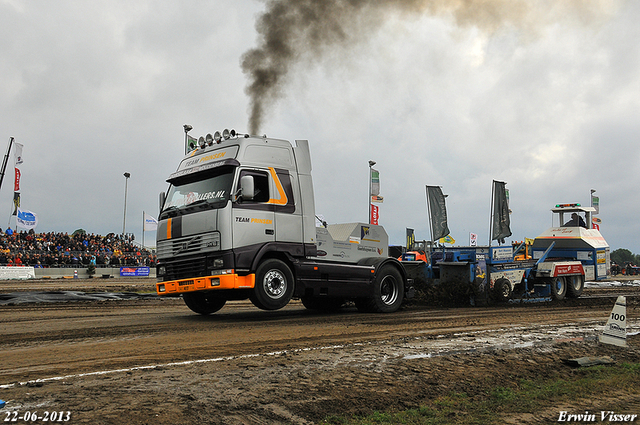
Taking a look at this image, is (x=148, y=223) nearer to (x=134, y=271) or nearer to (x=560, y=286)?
(x=134, y=271)

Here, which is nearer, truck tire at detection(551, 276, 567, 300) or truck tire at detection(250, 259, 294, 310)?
truck tire at detection(250, 259, 294, 310)

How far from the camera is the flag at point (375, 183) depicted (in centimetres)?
3469

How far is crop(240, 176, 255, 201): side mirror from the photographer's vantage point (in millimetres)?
9672

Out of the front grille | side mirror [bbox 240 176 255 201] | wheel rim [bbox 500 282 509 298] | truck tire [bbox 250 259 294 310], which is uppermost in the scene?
side mirror [bbox 240 176 255 201]

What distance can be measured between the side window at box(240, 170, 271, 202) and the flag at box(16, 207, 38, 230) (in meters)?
33.1

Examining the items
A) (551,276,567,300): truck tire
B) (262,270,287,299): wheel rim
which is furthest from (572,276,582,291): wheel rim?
(262,270,287,299): wheel rim

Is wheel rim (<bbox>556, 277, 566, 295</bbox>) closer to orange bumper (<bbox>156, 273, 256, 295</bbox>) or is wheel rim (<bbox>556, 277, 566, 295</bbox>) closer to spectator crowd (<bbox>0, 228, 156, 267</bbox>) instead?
orange bumper (<bbox>156, 273, 256, 295</bbox>)

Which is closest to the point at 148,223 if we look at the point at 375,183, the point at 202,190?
the point at 375,183

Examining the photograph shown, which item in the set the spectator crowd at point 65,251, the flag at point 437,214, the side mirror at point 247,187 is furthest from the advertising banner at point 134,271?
the side mirror at point 247,187

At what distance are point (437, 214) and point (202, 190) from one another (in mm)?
17056

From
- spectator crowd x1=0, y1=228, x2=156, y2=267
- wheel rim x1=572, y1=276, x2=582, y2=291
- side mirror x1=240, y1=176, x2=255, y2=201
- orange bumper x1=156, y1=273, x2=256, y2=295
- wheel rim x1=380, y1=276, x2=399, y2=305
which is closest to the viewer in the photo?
orange bumper x1=156, y1=273, x2=256, y2=295

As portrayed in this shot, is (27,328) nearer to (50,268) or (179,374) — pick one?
(179,374)

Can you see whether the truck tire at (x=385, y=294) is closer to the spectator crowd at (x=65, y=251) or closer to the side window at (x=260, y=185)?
the side window at (x=260, y=185)

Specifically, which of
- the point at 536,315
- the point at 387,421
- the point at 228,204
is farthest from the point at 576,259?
the point at 387,421
